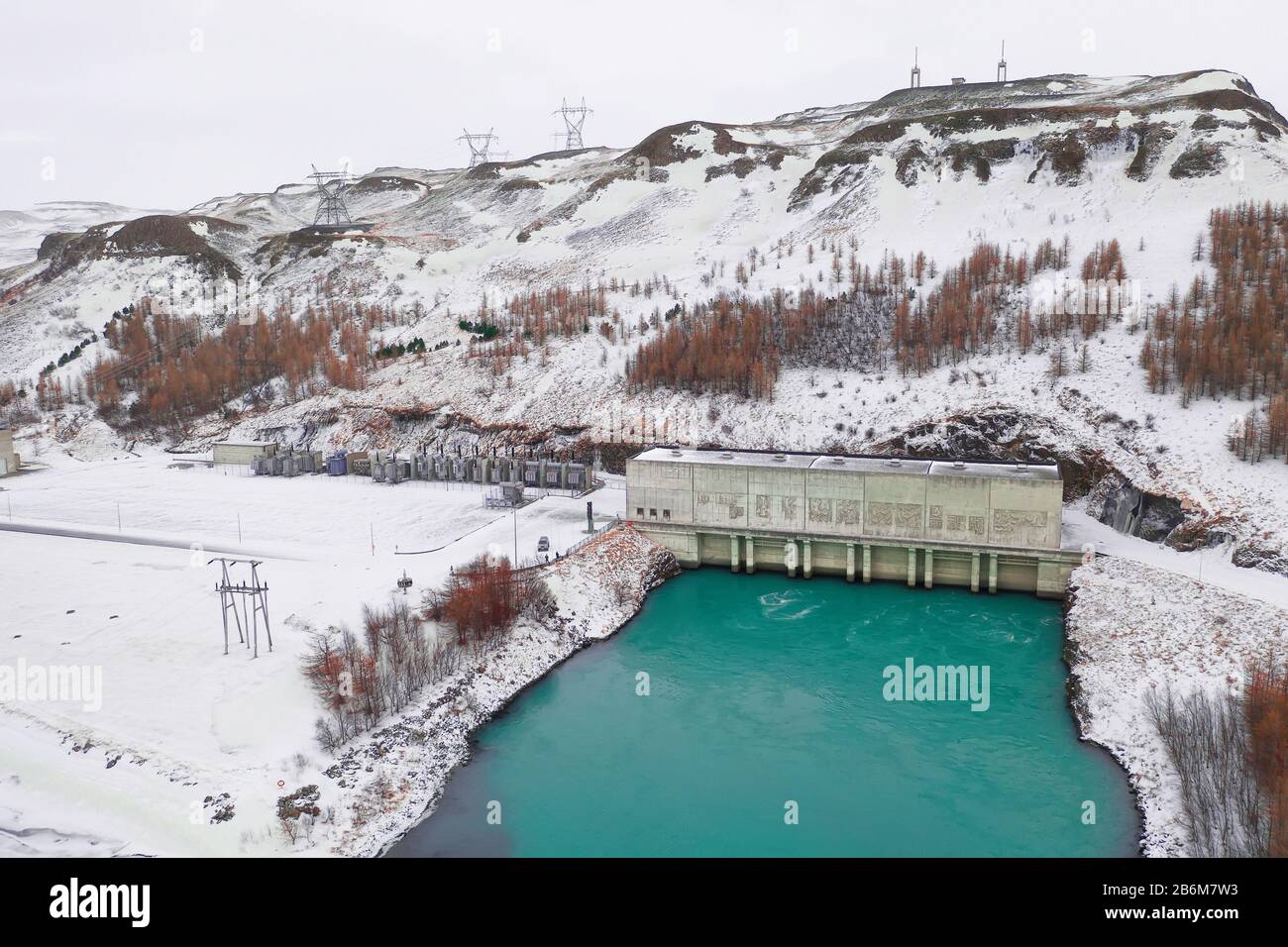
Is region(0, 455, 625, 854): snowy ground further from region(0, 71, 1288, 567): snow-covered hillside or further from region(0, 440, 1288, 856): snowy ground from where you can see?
region(0, 71, 1288, 567): snow-covered hillside

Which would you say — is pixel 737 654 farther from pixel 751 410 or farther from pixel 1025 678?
pixel 751 410

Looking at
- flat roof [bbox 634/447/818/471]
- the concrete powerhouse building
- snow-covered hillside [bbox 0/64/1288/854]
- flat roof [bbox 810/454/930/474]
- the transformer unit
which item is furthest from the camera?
the transformer unit

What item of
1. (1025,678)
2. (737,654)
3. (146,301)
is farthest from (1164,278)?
(146,301)

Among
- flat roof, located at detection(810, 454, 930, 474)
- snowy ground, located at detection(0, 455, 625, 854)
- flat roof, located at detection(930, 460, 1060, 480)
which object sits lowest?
snowy ground, located at detection(0, 455, 625, 854)

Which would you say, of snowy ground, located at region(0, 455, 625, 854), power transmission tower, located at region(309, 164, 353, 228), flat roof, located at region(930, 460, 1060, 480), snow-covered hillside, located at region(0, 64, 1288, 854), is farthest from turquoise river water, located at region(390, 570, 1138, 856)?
power transmission tower, located at region(309, 164, 353, 228)

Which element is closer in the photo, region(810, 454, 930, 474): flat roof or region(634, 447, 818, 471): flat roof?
region(810, 454, 930, 474): flat roof

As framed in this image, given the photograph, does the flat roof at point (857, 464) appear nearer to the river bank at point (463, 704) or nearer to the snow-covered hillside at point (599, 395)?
the snow-covered hillside at point (599, 395)

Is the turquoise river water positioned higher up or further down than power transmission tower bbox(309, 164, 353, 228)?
further down
